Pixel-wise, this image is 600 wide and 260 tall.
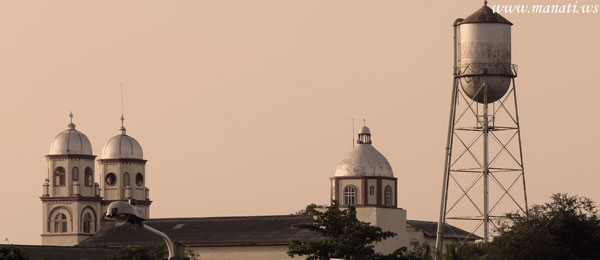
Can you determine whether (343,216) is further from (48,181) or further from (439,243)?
(48,181)

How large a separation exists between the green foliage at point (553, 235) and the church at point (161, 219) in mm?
31647

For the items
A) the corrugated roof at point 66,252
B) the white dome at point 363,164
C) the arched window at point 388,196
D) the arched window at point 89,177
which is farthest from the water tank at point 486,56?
the arched window at point 89,177

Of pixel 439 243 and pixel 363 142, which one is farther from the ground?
pixel 363 142

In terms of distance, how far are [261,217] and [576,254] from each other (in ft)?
171

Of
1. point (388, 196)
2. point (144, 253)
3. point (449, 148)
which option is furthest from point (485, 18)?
point (388, 196)

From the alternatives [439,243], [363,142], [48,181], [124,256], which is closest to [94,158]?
[48,181]

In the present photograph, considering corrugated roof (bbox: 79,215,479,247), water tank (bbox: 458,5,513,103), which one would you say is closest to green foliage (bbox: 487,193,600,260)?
water tank (bbox: 458,5,513,103)

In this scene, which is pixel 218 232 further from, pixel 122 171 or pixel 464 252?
pixel 464 252

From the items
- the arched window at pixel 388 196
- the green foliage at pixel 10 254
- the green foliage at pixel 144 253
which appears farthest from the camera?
the arched window at pixel 388 196

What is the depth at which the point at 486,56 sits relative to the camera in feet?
274

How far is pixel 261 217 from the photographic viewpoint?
120000mm

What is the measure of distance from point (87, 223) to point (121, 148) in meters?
8.49

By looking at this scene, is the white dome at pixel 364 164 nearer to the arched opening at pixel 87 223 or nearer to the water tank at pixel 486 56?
the arched opening at pixel 87 223

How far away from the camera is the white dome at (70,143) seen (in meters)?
141
